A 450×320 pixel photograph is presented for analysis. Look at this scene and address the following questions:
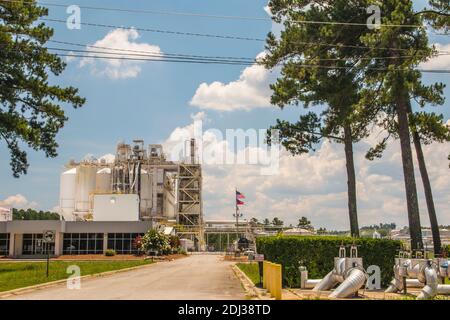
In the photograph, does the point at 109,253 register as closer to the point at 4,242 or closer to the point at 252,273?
the point at 4,242

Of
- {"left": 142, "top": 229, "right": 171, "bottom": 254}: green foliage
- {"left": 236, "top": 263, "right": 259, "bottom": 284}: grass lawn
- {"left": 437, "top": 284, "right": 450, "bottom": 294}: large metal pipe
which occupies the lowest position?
{"left": 236, "top": 263, "right": 259, "bottom": 284}: grass lawn

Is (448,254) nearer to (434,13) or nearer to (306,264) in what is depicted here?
(306,264)

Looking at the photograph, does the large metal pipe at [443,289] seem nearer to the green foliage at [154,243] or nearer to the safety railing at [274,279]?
the safety railing at [274,279]

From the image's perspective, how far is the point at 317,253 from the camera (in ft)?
76.4

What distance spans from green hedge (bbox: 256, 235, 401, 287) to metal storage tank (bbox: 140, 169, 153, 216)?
244 feet

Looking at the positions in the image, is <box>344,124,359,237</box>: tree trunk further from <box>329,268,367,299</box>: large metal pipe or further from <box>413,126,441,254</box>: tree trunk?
<box>329,268,367,299</box>: large metal pipe

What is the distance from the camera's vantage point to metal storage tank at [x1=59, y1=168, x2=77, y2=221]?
93.9 meters

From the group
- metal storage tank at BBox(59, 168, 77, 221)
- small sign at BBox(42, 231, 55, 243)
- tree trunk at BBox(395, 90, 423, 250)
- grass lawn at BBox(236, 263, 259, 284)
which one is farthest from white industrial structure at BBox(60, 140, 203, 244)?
Answer: tree trunk at BBox(395, 90, 423, 250)

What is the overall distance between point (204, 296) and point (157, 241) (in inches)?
1869

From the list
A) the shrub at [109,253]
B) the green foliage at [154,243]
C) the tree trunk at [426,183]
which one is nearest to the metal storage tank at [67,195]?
the shrub at [109,253]

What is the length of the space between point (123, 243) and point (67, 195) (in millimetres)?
24101

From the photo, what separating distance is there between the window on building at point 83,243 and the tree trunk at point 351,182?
48.9 metres

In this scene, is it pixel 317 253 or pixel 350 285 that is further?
pixel 317 253

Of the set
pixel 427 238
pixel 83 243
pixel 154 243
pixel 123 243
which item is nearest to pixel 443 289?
pixel 427 238
